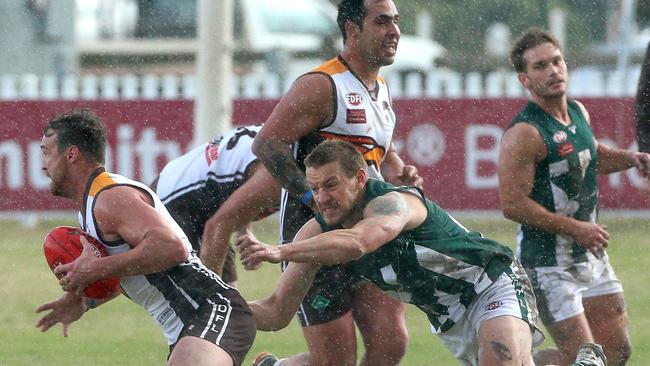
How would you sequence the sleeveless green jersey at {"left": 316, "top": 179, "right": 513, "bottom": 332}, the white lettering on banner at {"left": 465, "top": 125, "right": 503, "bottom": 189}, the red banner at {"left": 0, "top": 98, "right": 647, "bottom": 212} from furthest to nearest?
the red banner at {"left": 0, "top": 98, "right": 647, "bottom": 212} → the white lettering on banner at {"left": 465, "top": 125, "right": 503, "bottom": 189} → the sleeveless green jersey at {"left": 316, "top": 179, "right": 513, "bottom": 332}

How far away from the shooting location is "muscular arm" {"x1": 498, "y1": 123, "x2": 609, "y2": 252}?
288 inches

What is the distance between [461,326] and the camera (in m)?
6.43

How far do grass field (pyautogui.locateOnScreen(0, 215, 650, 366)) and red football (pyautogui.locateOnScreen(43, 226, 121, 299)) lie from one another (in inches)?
107

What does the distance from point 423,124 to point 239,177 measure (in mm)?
7910

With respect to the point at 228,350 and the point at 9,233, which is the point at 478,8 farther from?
the point at 228,350

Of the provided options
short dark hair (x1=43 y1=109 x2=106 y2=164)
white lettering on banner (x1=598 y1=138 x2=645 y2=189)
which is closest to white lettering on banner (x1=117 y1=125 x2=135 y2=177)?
white lettering on banner (x1=598 y1=138 x2=645 y2=189)

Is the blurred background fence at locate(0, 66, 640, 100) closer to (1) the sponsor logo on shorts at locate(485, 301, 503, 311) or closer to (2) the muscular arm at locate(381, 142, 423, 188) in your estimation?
(2) the muscular arm at locate(381, 142, 423, 188)

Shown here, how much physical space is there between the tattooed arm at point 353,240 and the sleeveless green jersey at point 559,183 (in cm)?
156

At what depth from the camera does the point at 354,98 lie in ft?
23.4

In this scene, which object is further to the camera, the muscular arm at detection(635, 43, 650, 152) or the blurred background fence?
the blurred background fence

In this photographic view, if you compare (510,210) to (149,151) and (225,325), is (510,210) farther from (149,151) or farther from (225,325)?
(149,151)

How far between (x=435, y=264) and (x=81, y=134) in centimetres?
159

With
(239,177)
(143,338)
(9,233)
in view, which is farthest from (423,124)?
(239,177)

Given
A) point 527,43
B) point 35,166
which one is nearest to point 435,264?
point 527,43
